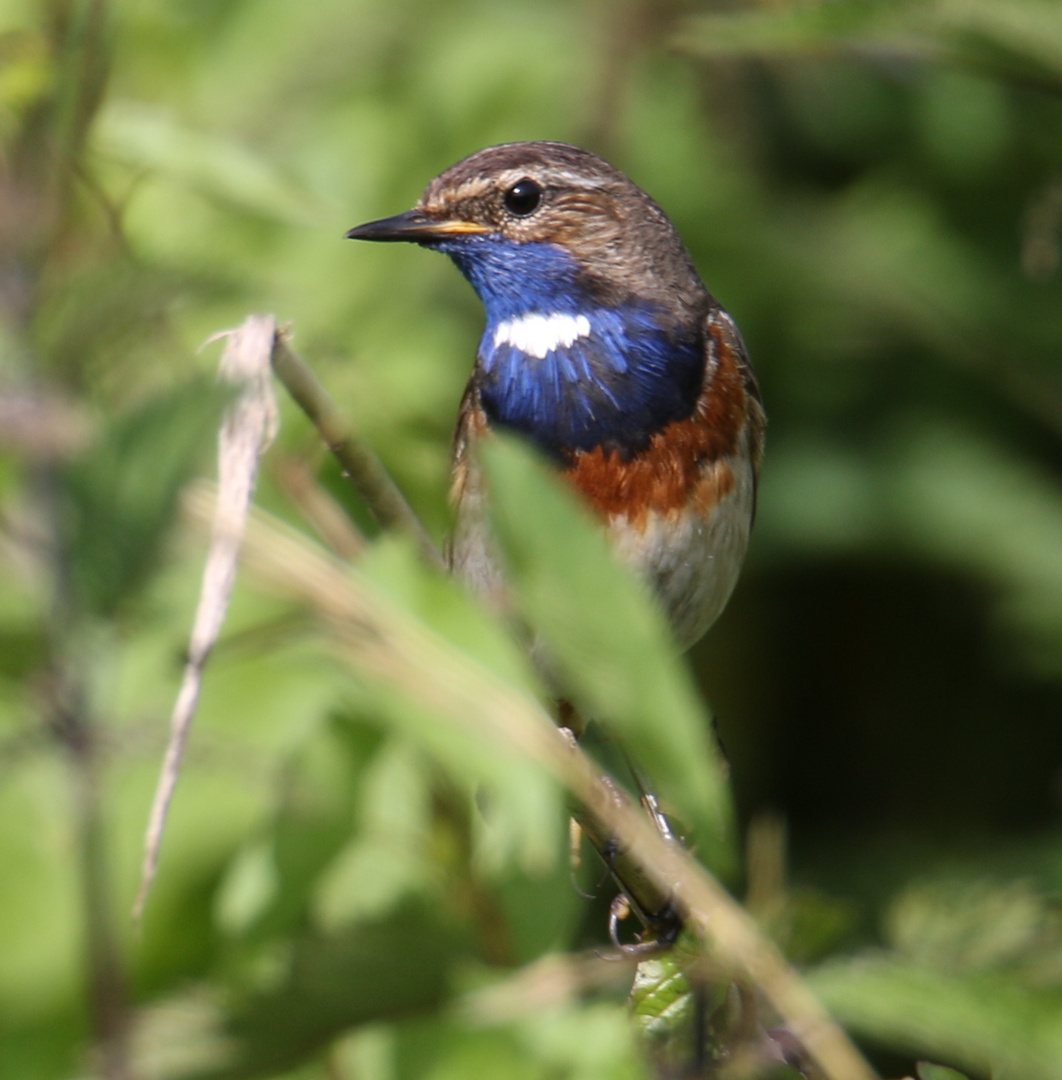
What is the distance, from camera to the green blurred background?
1404 millimetres

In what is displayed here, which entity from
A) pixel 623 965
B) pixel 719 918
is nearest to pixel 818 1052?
pixel 719 918

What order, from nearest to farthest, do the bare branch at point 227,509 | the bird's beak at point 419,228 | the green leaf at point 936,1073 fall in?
the bare branch at point 227,509
the green leaf at point 936,1073
the bird's beak at point 419,228

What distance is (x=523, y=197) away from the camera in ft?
10.0

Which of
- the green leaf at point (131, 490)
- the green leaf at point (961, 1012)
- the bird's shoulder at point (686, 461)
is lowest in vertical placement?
the green leaf at point (961, 1012)

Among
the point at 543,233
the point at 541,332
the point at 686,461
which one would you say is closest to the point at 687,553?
the point at 686,461

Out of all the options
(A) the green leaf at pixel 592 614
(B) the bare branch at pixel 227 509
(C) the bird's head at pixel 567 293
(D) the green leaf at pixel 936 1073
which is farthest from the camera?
(C) the bird's head at pixel 567 293

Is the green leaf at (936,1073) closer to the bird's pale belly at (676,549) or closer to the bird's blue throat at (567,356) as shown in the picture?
the bird's pale belly at (676,549)

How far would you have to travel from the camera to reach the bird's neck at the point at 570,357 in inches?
113

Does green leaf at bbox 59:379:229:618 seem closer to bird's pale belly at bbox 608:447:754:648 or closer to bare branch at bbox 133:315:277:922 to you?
bare branch at bbox 133:315:277:922

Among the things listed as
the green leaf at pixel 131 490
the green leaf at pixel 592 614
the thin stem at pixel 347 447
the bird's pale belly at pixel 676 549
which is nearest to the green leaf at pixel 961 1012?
the green leaf at pixel 592 614

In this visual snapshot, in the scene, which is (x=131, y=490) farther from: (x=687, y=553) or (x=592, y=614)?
(x=687, y=553)

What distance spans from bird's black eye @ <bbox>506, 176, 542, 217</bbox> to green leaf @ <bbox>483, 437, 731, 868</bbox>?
216 cm

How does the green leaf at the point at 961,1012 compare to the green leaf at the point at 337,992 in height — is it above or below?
below

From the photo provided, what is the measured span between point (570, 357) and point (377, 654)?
1.98m
